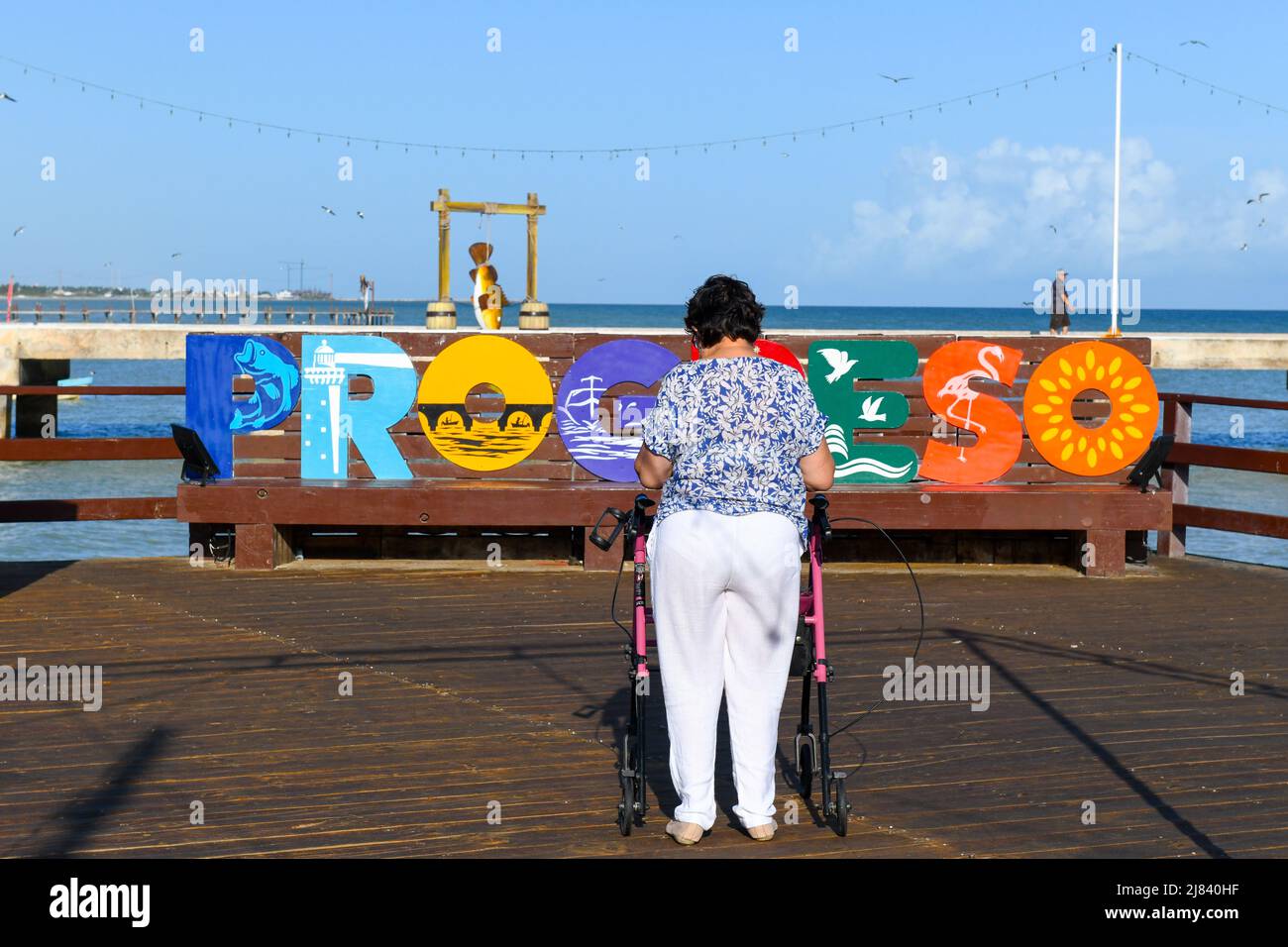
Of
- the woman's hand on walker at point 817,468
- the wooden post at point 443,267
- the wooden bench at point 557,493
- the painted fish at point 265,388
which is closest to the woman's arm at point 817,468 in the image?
the woman's hand on walker at point 817,468

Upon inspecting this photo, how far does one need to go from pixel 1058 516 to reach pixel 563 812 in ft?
19.7

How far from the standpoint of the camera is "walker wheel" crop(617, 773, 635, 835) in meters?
4.77

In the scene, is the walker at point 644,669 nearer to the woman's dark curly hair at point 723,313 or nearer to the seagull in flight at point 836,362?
the woman's dark curly hair at point 723,313

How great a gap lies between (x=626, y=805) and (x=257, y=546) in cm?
592

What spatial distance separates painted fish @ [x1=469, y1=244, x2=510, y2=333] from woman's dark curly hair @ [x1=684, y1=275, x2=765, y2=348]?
26.9 m

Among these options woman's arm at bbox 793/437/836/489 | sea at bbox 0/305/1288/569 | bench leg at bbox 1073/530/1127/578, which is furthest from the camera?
sea at bbox 0/305/1288/569

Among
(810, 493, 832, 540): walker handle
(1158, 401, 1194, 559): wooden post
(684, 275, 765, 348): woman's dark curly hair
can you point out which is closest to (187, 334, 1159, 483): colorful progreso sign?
(1158, 401, 1194, 559): wooden post

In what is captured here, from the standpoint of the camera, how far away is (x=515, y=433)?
34.8ft

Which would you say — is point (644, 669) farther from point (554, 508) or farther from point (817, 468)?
point (554, 508)

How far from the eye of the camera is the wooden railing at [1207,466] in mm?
10703

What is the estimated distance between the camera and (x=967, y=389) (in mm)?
10750

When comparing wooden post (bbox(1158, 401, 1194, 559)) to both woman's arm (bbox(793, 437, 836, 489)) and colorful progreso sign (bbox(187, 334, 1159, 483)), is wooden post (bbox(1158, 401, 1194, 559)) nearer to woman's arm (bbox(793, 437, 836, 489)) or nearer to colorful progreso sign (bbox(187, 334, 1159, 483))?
colorful progreso sign (bbox(187, 334, 1159, 483))

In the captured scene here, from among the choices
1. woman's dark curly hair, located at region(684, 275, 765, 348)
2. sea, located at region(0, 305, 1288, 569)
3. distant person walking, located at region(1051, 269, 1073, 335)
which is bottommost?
sea, located at region(0, 305, 1288, 569)

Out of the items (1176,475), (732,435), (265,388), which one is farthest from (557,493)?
(732,435)
